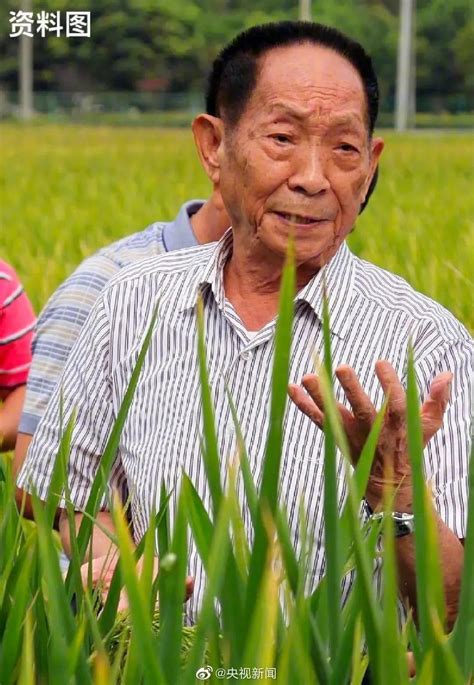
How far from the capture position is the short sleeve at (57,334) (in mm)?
1622

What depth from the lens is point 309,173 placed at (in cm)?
126

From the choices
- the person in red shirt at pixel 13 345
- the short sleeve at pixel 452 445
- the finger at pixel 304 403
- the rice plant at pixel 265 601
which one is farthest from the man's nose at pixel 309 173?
the person in red shirt at pixel 13 345

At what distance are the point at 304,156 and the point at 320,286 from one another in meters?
0.11

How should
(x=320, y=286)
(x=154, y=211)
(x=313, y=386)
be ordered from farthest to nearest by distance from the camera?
(x=154, y=211), (x=320, y=286), (x=313, y=386)

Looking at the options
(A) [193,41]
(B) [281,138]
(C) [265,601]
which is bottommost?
(C) [265,601]

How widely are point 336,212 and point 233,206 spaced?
0.10 metres

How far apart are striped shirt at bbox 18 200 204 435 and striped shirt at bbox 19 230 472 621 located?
261mm

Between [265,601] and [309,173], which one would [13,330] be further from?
[265,601]

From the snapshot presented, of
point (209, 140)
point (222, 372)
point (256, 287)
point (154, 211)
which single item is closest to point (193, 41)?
point (154, 211)

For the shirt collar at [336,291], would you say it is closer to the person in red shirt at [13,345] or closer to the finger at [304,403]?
the finger at [304,403]

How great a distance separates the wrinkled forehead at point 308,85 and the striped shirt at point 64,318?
1.13ft

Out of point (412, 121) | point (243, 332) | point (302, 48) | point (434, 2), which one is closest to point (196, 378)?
point (243, 332)

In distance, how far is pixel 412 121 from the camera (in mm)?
29703

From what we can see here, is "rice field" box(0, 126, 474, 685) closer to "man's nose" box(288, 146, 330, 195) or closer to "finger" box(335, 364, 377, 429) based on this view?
"finger" box(335, 364, 377, 429)
